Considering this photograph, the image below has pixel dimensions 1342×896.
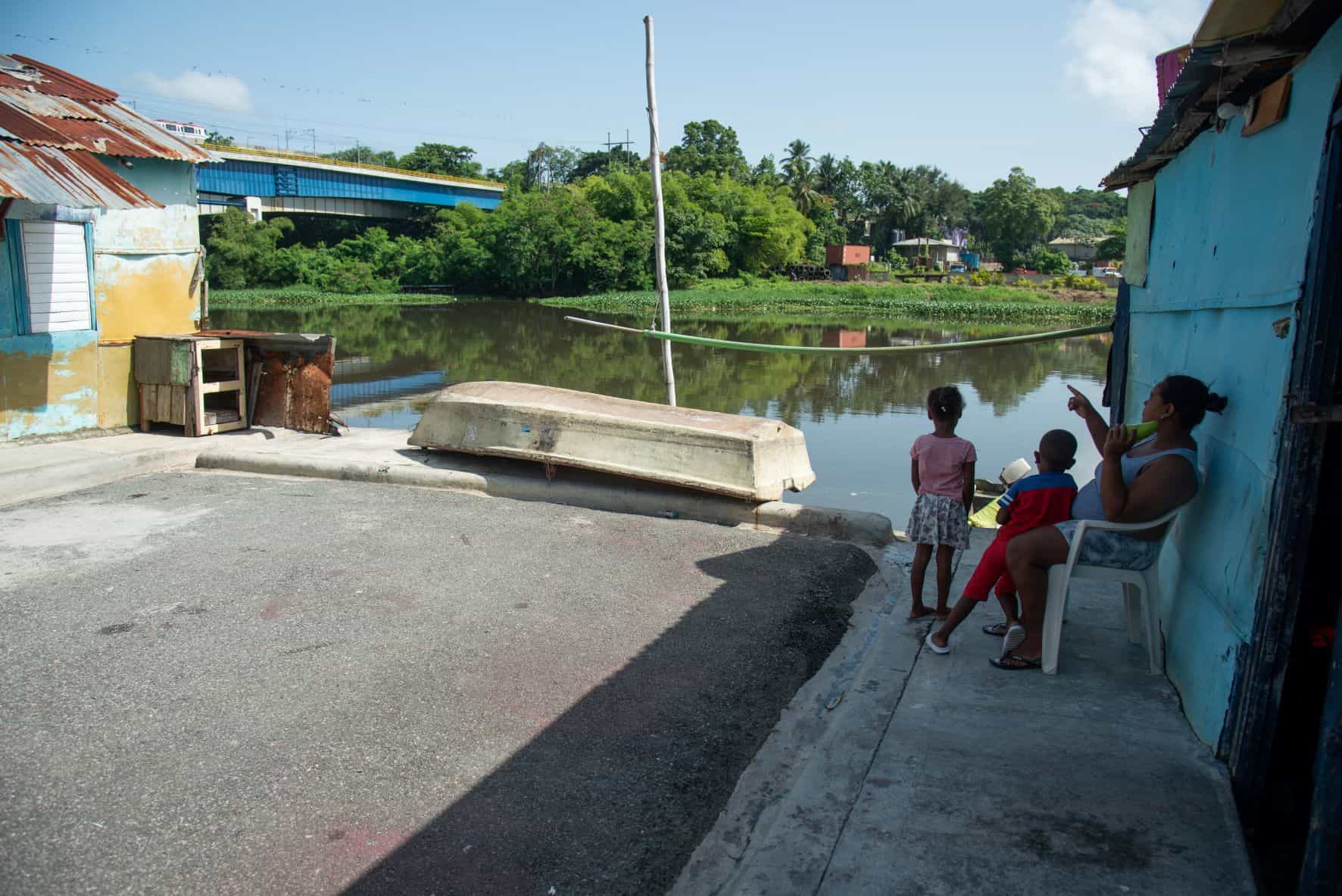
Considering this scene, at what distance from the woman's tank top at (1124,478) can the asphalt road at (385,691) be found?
5.21ft

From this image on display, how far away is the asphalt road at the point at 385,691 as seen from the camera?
10.7 feet

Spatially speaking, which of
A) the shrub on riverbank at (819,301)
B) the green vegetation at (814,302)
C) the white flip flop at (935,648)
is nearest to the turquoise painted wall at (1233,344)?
the white flip flop at (935,648)

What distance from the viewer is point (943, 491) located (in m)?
5.51

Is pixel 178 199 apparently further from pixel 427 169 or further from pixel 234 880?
pixel 427 169

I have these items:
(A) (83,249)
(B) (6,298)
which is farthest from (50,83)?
(B) (6,298)

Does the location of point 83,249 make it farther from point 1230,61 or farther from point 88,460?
point 1230,61

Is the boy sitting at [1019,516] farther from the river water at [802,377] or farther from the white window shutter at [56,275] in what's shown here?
the white window shutter at [56,275]

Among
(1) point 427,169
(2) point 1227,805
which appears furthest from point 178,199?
(1) point 427,169

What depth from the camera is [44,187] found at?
319 inches

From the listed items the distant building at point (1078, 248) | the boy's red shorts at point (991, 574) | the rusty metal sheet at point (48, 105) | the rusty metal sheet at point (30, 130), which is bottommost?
the boy's red shorts at point (991, 574)

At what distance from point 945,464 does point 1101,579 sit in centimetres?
121

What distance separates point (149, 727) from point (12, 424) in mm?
6892

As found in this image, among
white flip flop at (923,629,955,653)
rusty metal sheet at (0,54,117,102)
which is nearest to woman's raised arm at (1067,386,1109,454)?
white flip flop at (923,629,955,653)

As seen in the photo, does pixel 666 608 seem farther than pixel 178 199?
No
